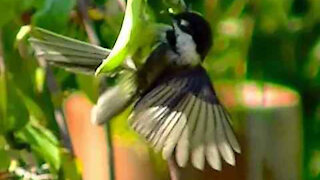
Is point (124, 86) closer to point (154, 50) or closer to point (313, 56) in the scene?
point (154, 50)

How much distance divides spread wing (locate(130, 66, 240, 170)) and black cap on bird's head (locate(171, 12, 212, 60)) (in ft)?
0.05

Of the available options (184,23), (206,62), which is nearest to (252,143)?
(206,62)

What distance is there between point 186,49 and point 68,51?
7 centimetres

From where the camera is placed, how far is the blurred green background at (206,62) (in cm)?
64

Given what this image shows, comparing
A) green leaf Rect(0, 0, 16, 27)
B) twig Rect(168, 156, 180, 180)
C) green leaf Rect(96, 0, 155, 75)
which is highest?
green leaf Rect(96, 0, 155, 75)

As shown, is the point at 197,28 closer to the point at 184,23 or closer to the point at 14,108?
the point at 184,23

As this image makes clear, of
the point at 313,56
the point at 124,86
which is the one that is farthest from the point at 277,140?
the point at 124,86

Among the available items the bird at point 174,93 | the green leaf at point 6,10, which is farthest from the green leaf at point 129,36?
the green leaf at point 6,10

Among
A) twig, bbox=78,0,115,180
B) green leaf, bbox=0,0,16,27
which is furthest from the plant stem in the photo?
green leaf, bbox=0,0,16,27

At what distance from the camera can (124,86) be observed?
556 mm

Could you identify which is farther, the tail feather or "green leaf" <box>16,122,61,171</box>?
"green leaf" <box>16,122,61,171</box>

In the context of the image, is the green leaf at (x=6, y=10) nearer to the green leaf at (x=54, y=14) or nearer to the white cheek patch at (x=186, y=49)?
the green leaf at (x=54, y=14)

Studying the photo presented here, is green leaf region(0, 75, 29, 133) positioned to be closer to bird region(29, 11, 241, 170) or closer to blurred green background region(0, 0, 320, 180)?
blurred green background region(0, 0, 320, 180)

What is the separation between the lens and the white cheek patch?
517mm
